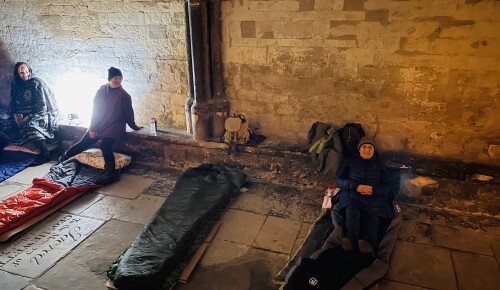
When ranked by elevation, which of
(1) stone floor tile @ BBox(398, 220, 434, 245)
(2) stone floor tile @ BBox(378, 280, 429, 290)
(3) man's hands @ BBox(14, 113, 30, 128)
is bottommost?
(2) stone floor tile @ BBox(378, 280, 429, 290)

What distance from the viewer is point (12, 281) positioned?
10.7ft

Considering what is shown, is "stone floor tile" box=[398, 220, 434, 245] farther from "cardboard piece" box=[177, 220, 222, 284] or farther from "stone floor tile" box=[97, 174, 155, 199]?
"stone floor tile" box=[97, 174, 155, 199]

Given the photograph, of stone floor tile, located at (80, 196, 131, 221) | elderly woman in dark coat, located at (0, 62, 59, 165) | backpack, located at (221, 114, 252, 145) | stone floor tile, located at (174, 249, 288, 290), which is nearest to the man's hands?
elderly woman in dark coat, located at (0, 62, 59, 165)

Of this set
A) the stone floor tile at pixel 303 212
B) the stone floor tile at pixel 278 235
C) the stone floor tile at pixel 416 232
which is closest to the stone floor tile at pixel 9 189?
the stone floor tile at pixel 278 235

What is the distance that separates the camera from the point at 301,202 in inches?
179

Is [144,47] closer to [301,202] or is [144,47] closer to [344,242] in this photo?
[301,202]

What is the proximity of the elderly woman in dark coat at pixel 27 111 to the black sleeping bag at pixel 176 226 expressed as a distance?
2.91 m

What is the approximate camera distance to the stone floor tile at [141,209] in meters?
4.22

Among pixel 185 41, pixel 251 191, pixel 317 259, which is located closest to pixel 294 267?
pixel 317 259

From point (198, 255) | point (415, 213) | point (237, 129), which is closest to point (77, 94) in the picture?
point (237, 129)

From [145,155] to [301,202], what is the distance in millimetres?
2596

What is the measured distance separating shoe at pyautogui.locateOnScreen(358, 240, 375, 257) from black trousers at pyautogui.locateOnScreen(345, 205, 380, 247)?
104mm

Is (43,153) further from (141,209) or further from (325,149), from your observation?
(325,149)

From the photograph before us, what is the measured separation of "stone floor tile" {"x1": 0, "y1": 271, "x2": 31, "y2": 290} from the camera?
3.21 metres
